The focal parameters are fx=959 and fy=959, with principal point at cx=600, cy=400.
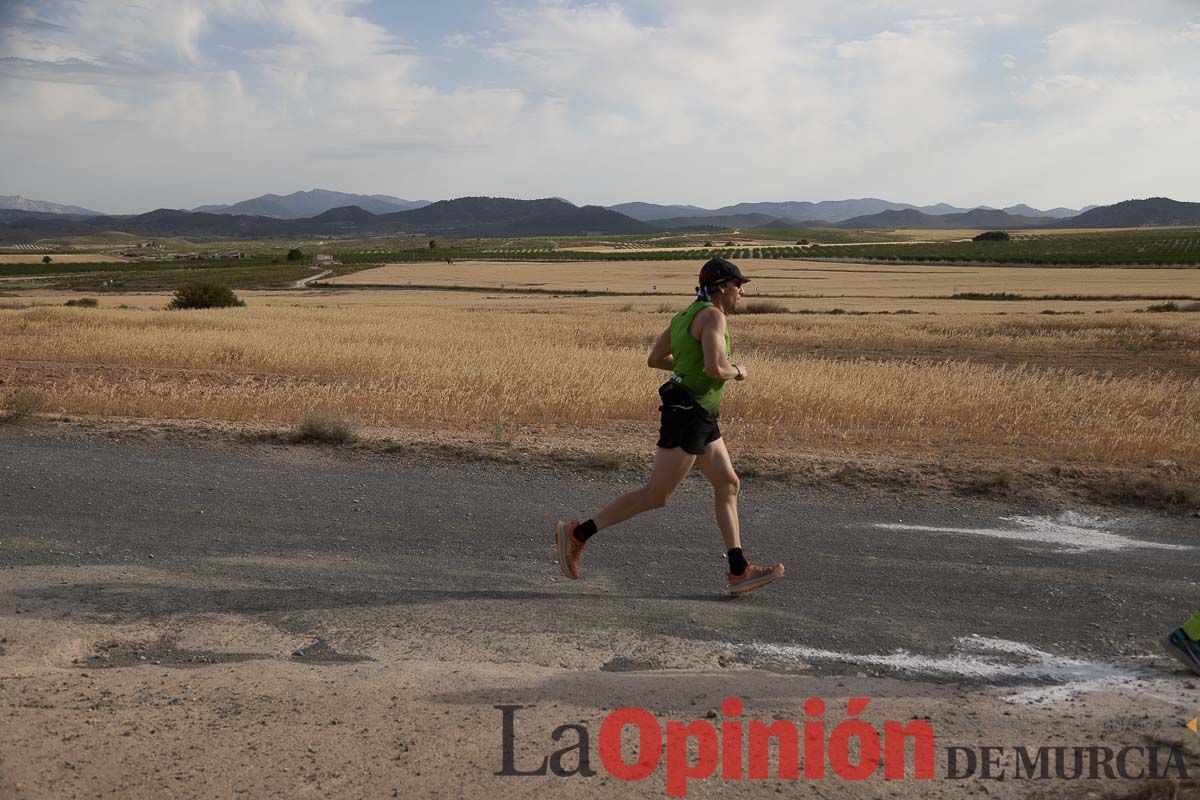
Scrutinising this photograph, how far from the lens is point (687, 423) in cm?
598

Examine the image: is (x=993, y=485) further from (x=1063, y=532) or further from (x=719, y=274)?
(x=719, y=274)

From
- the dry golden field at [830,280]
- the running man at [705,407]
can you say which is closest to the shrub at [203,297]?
the dry golden field at [830,280]

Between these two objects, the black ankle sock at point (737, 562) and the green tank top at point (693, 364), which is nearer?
the green tank top at point (693, 364)

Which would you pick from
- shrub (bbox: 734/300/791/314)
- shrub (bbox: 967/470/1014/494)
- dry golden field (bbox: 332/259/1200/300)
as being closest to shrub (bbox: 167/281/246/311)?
shrub (bbox: 734/300/791/314)

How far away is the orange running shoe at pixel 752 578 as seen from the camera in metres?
6.00

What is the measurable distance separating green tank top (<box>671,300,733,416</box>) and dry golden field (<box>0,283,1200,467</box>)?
17.5ft

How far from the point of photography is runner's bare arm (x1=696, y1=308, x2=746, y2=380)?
575 cm

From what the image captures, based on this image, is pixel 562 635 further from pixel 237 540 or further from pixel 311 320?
pixel 311 320

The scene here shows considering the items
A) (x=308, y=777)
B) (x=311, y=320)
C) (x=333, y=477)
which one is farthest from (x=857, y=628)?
(x=311, y=320)

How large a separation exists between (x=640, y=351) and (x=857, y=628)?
1949 centimetres

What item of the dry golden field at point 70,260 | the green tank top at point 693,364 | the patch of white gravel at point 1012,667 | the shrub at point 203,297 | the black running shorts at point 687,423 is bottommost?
the patch of white gravel at point 1012,667

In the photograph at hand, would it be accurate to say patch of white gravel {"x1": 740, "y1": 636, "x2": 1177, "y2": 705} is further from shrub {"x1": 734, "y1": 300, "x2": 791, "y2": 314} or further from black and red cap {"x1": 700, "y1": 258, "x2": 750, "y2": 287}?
shrub {"x1": 734, "y1": 300, "x2": 791, "y2": 314}

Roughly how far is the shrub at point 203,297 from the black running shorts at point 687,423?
4328cm

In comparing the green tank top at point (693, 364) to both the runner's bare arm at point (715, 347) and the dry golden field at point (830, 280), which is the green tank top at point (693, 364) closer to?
the runner's bare arm at point (715, 347)
